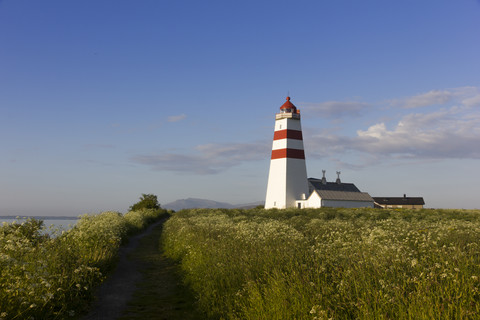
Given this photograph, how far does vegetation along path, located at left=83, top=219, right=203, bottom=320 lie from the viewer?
31.8 feet

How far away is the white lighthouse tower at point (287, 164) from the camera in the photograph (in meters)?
50.4

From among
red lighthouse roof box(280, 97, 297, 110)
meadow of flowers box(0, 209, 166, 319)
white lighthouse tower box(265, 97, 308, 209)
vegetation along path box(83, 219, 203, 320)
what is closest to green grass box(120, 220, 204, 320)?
vegetation along path box(83, 219, 203, 320)

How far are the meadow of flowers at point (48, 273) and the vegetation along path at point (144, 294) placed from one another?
1.73 ft

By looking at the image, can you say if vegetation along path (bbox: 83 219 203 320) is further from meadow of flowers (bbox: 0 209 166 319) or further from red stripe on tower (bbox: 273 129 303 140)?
red stripe on tower (bbox: 273 129 303 140)

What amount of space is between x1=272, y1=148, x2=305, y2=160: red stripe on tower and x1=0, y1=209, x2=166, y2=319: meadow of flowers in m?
36.0

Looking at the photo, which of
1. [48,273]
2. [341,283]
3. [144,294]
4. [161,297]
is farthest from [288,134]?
[341,283]

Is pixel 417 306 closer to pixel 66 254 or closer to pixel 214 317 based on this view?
pixel 214 317

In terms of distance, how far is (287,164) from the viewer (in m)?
50.0

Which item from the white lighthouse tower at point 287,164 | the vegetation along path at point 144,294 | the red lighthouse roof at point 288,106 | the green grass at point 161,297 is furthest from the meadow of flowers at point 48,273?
the red lighthouse roof at point 288,106

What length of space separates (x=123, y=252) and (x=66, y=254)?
9.96 metres

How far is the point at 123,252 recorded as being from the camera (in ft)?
67.5

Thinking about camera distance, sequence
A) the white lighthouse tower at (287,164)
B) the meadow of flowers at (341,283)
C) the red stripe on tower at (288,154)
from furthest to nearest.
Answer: the white lighthouse tower at (287,164), the red stripe on tower at (288,154), the meadow of flowers at (341,283)

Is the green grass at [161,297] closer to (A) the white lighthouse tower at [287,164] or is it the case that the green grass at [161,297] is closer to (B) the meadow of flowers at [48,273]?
(B) the meadow of flowers at [48,273]

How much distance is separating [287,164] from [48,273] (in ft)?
142
